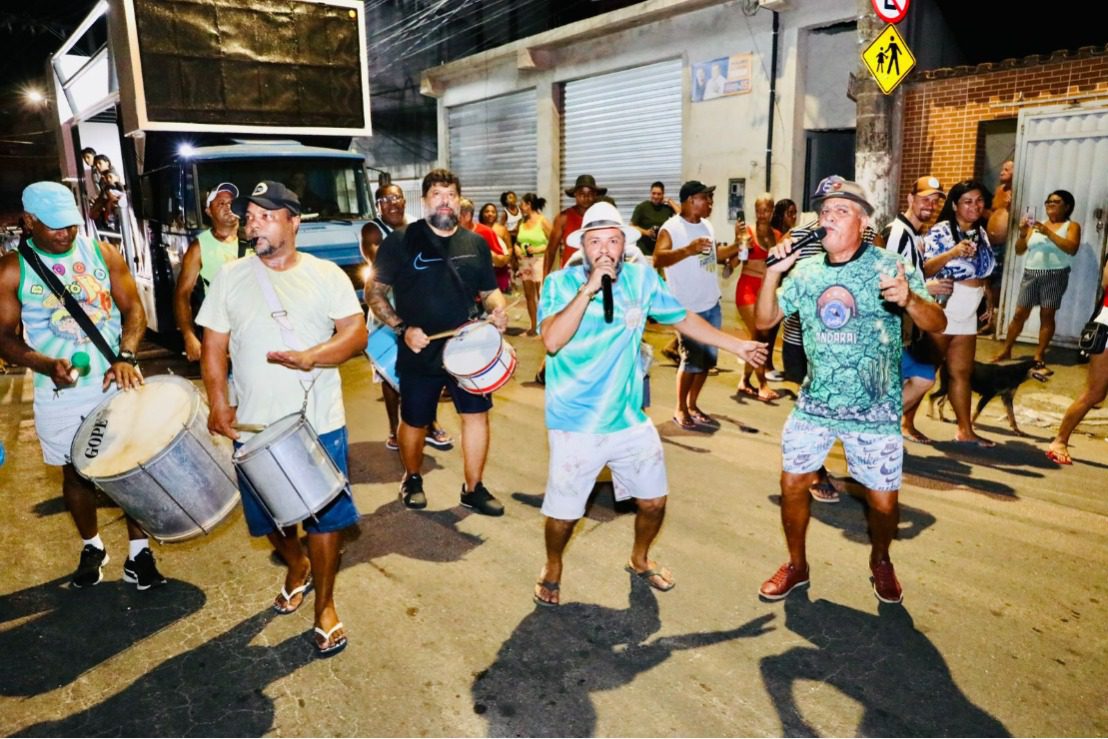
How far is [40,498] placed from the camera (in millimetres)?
5414

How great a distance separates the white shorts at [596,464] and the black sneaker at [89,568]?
2562 millimetres

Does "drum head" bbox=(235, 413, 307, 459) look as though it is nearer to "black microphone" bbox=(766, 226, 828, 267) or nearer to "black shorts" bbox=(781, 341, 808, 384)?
"black microphone" bbox=(766, 226, 828, 267)

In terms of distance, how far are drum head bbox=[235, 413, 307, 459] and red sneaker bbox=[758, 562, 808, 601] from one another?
7.90 ft

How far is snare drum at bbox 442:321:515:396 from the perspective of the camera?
441 centimetres

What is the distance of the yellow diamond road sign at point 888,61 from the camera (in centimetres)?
938

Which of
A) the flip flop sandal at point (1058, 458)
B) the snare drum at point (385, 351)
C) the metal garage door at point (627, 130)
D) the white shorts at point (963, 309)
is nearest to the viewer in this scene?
the snare drum at point (385, 351)

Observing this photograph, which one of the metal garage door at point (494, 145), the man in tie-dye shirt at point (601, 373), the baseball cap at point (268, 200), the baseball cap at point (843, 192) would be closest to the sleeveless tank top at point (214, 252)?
the baseball cap at point (268, 200)

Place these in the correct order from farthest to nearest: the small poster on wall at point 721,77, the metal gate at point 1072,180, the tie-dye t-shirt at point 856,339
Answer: the small poster on wall at point 721,77 → the metal gate at point 1072,180 → the tie-dye t-shirt at point 856,339

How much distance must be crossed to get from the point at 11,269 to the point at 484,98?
17.4m

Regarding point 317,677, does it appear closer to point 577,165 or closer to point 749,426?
point 749,426

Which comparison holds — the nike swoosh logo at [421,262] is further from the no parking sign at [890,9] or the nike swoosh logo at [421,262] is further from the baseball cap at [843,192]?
the no parking sign at [890,9]

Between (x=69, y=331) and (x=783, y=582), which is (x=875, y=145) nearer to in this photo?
(x=783, y=582)

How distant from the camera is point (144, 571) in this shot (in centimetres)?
405

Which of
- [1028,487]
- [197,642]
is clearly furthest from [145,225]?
[1028,487]
